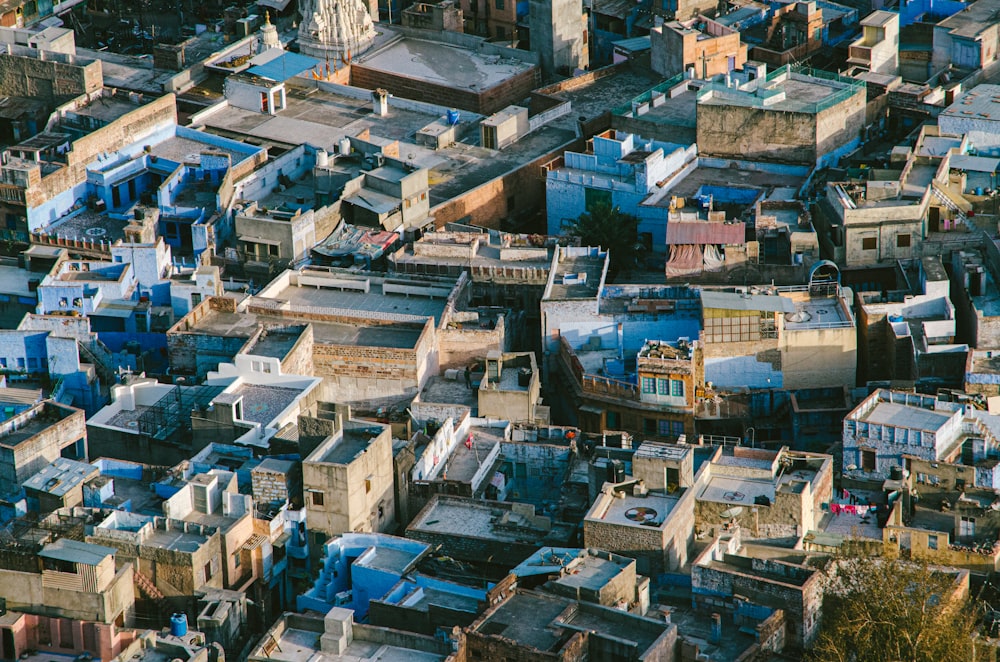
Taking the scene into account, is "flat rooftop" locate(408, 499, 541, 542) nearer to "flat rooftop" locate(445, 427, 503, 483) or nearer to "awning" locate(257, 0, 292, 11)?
"flat rooftop" locate(445, 427, 503, 483)

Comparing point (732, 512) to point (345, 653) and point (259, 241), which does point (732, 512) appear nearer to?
point (345, 653)

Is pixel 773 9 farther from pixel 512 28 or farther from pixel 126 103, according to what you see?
pixel 126 103

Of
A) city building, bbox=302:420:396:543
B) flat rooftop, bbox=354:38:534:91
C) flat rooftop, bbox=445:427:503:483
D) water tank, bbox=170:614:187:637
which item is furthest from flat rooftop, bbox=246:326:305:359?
flat rooftop, bbox=354:38:534:91

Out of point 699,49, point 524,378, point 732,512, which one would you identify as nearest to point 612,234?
point 524,378

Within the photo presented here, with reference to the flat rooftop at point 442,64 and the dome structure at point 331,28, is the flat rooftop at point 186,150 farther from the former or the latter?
the flat rooftop at point 442,64

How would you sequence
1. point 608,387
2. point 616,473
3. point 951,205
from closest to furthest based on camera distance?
point 616,473, point 608,387, point 951,205

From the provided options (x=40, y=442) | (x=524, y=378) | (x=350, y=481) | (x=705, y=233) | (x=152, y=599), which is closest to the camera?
(x=152, y=599)

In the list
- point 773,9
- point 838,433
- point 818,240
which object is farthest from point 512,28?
point 838,433
